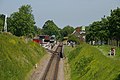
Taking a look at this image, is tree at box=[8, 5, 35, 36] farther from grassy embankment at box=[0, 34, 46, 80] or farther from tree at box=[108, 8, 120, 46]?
grassy embankment at box=[0, 34, 46, 80]

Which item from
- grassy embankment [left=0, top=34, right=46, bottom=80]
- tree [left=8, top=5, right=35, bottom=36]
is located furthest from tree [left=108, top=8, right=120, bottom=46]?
tree [left=8, top=5, right=35, bottom=36]

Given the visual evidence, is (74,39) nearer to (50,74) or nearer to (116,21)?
(116,21)

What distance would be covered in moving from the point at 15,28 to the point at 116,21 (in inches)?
2527

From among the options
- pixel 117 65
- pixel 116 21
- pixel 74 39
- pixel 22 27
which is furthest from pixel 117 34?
pixel 74 39

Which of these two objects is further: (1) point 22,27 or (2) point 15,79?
(1) point 22,27

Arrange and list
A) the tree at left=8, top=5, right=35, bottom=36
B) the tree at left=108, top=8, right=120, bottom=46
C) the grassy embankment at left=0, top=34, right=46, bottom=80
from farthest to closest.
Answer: the tree at left=8, top=5, right=35, bottom=36 < the tree at left=108, top=8, right=120, bottom=46 < the grassy embankment at left=0, top=34, right=46, bottom=80

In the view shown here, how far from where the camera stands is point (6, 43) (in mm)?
61656

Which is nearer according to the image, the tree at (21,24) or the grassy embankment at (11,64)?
the grassy embankment at (11,64)

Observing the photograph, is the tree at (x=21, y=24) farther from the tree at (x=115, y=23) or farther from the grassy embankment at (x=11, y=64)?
the grassy embankment at (x=11, y=64)

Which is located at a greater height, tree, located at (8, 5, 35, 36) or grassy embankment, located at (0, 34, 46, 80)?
tree, located at (8, 5, 35, 36)

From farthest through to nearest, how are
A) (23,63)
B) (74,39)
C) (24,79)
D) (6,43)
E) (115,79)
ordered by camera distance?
(74,39) < (6,43) < (23,63) < (24,79) < (115,79)

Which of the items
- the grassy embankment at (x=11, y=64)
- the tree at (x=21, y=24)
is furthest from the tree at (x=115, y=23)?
the tree at (x=21, y=24)

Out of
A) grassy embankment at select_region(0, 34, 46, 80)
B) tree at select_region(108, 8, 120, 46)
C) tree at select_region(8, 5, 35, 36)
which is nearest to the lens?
grassy embankment at select_region(0, 34, 46, 80)

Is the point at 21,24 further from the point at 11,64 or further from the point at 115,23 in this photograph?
the point at 11,64
